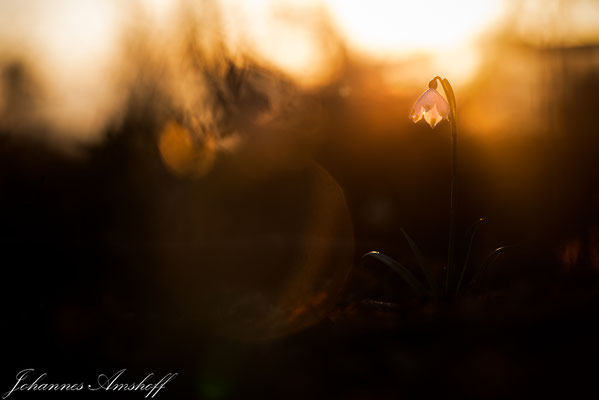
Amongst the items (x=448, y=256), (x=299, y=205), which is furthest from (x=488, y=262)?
(x=299, y=205)

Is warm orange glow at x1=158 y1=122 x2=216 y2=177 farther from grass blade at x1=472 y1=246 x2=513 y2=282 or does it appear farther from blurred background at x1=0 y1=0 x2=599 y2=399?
grass blade at x1=472 y1=246 x2=513 y2=282

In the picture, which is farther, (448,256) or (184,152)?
(184,152)

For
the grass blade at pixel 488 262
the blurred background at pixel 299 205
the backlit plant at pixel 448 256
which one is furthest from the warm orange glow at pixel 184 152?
the grass blade at pixel 488 262

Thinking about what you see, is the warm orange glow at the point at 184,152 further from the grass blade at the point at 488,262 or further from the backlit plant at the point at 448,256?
the grass blade at the point at 488,262

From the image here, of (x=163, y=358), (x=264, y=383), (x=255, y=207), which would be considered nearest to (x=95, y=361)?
(x=163, y=358)

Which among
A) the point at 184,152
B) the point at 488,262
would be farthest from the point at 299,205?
the point at 488,262

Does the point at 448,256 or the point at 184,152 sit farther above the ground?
the point at 184,152

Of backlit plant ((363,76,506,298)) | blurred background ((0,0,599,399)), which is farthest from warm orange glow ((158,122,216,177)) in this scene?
backlit plant ((363,76,506,298))

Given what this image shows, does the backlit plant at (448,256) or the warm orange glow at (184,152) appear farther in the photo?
the warm orange glow at (184,152)

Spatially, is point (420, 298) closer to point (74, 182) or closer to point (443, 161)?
point (443, 161)

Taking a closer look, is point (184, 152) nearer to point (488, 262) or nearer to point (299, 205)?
point (299, 205)

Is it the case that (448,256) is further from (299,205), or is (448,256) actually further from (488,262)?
(299,205)
